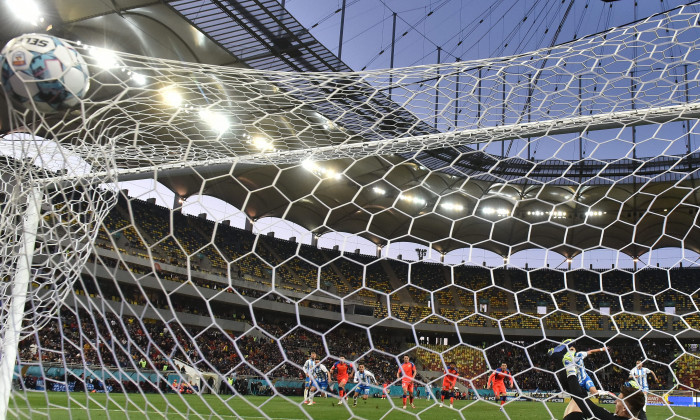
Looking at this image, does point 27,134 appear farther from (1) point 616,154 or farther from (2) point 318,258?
(1) point 616,154

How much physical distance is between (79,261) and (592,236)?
28.1 m

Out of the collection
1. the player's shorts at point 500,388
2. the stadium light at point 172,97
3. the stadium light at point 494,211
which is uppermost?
the stadium light at point 172,97

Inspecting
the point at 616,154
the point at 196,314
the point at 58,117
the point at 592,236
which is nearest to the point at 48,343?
the point at 58,117

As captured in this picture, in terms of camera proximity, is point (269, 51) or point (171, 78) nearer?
point (171, 78)

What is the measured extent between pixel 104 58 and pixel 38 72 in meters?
0.79

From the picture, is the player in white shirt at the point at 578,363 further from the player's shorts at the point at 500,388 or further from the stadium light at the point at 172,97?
the player's shorts at the point at 500,388

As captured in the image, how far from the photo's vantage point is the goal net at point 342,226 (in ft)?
14.1

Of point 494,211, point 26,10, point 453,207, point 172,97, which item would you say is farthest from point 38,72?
point 494,211

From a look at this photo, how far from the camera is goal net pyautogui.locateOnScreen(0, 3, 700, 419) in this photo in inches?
169

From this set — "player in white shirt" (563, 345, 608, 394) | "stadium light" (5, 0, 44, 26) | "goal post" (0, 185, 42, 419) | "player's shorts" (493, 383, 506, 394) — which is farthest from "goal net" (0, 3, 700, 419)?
"stadium light" (5, 0, 44, 26)

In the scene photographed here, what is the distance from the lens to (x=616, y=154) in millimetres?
32719

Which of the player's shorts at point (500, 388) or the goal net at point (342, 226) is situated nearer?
the goal net at point (342, 226)

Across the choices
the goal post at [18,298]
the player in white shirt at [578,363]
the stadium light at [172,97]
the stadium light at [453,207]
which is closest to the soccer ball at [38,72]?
the goal post at [18,298]

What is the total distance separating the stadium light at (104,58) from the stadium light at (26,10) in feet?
33.6
